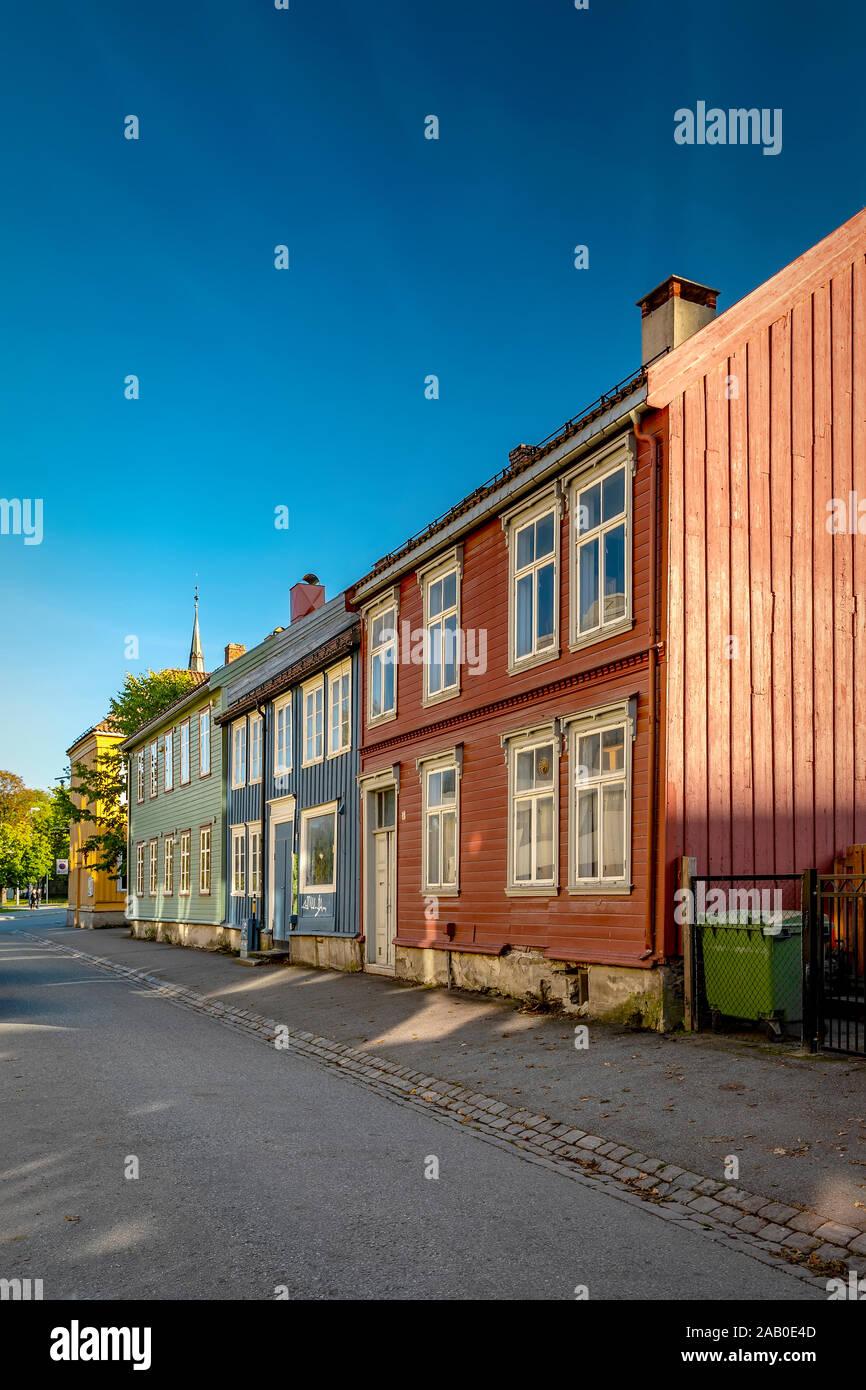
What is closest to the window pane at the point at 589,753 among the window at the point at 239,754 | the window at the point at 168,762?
the window at the point at 239,754

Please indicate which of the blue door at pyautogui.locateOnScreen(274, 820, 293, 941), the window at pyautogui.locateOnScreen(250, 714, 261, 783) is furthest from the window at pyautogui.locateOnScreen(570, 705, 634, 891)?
the window at pyautogui.locateOnScreen(250, 714, 261, 783)

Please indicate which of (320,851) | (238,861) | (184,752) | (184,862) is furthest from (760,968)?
Answer: (184,752)

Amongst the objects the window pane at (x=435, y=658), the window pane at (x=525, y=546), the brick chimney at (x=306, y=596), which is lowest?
the window pane at (x=435, y=658)

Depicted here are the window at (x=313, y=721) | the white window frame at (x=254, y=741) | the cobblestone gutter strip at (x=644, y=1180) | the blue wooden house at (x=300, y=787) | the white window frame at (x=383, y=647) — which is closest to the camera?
the cobblestone gutter strip at (x=644, y=1180)

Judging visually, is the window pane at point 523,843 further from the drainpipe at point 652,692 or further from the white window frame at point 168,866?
the white window frame at point 168,866

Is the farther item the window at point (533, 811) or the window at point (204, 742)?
the window at point (204, 742)

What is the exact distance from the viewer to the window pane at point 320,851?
74.2 ft

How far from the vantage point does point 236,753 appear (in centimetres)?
3089

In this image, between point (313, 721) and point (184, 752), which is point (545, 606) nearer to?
point (313, 721)

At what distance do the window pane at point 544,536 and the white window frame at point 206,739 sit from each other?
1974cm

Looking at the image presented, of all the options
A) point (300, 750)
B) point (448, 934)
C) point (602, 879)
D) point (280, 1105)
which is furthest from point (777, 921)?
point (300, 750)

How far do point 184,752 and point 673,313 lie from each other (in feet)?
86.1

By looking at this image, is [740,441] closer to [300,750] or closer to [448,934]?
[448,934]

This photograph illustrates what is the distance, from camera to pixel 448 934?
17.0 m
